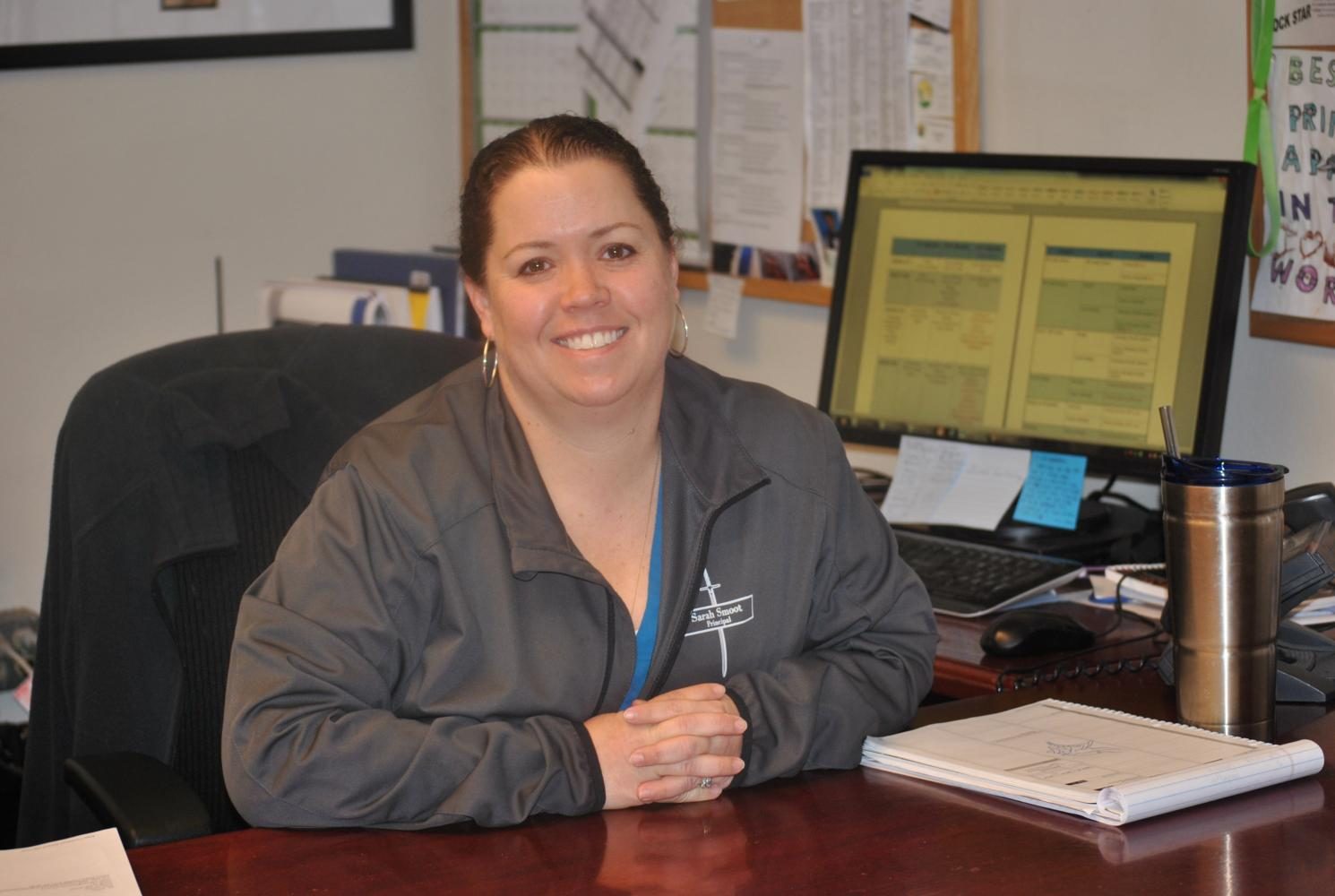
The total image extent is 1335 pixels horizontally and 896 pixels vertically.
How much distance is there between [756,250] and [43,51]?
1323 millimetres

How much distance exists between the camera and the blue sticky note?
2.01 m

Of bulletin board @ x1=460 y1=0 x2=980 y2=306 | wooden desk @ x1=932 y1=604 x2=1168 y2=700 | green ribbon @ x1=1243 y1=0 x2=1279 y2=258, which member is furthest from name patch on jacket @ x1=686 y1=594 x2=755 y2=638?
bulletin board @ x1=460 y1=0 x2=980 y2=306

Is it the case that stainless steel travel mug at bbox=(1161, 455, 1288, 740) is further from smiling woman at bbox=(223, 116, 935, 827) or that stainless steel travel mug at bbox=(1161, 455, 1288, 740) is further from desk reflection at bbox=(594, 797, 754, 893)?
desk reflection at bbox=(594, 797, 754, 893)

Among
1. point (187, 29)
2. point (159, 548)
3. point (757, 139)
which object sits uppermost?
point (187, 29)

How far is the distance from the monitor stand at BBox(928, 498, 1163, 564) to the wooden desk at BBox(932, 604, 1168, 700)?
0.19 meters

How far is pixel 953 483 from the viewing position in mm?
2100

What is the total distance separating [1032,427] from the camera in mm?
2047

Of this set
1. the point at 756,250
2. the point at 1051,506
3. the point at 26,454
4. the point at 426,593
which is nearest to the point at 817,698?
the point at 426,593

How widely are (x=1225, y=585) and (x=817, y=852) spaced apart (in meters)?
0.47

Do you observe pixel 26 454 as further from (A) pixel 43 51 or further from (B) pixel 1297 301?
(B) pixel 1297 301

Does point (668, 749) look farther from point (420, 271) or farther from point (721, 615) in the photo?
point (420, 271)

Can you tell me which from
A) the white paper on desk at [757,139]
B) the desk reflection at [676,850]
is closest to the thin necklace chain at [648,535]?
the desk reflection at [676,850]

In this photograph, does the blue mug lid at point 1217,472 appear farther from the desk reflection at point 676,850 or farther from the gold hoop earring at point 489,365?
the gold hoop earring at point 489,365

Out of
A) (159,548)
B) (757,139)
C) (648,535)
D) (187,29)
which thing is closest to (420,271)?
(757,139)
